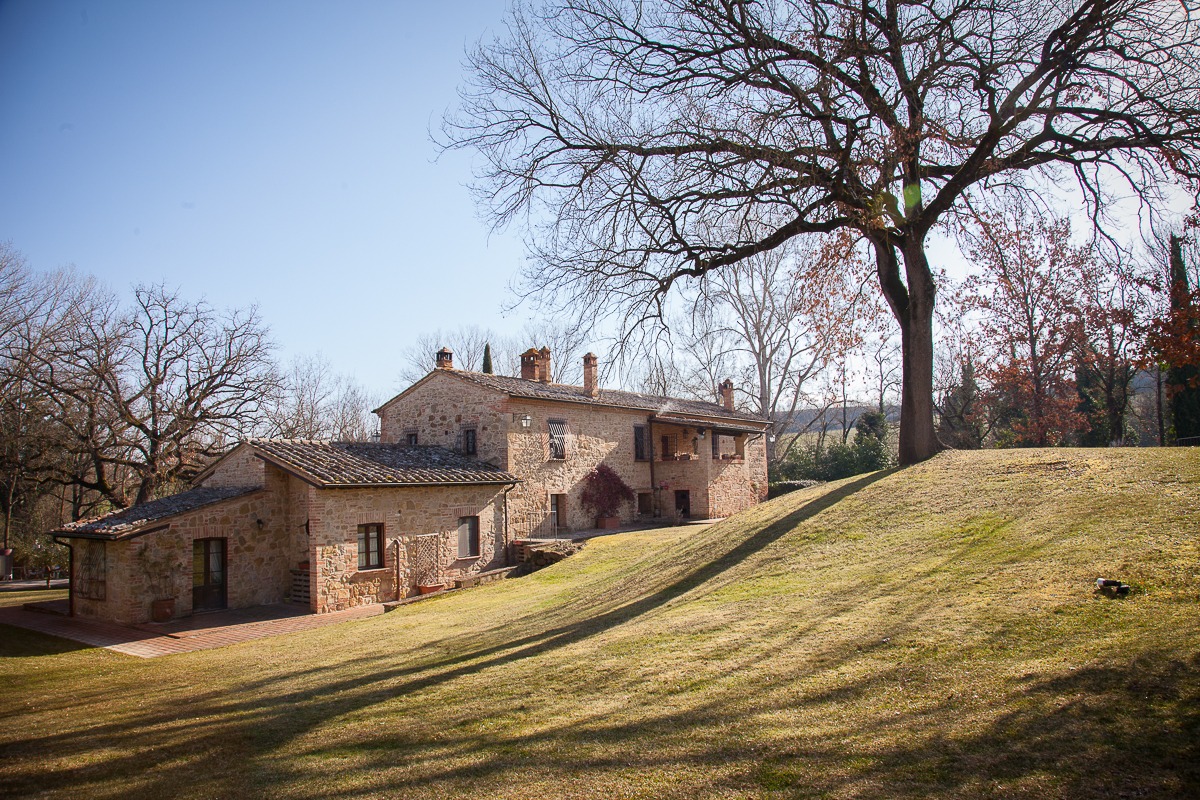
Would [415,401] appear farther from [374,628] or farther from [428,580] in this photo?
[374,628]

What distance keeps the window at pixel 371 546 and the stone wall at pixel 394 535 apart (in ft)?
0.50

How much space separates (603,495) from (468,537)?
22.0ft

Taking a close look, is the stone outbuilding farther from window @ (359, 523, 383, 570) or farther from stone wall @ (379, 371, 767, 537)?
stone wall @ (379, 371, 767, 537)

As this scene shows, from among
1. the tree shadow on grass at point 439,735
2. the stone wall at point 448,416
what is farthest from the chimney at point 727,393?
the tree shadow on grass at point 439,735

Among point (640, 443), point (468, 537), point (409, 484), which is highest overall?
point (640, 443)

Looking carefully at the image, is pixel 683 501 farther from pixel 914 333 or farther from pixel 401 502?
pixel 914 333

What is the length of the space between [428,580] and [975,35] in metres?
17.2

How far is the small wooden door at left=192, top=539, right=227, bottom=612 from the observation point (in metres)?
16.2

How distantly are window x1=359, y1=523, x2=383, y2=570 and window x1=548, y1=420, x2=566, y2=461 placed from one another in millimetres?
7850

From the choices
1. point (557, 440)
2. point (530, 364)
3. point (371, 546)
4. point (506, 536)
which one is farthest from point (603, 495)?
point (371, 546)

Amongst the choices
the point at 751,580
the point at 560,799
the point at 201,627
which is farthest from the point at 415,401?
the point at 560,799

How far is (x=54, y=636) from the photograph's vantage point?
577 inches

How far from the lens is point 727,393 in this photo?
1473 inches

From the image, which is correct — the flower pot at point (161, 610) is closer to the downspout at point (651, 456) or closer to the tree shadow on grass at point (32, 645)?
the tree shadow on grass at point (32, 645)
